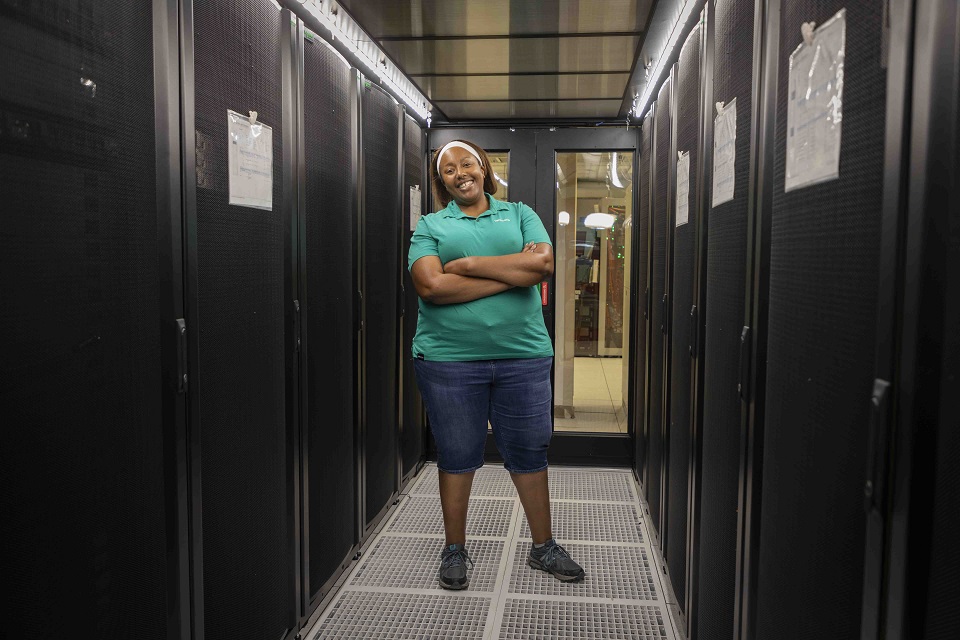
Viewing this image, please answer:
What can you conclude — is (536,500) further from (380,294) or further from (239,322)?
(239,322)

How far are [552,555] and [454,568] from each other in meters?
0.41

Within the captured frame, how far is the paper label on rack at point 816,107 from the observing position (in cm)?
106

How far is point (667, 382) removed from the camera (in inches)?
110

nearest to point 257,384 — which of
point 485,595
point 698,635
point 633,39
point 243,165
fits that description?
point 243,165

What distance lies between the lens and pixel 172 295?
1.47 metres

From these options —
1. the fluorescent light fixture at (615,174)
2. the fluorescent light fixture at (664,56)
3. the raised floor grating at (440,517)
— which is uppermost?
the fluorescent light fixture at (664,56)

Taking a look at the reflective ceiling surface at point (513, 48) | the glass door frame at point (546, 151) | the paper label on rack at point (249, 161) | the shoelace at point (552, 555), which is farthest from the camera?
the glass door frame at point (546, 151)

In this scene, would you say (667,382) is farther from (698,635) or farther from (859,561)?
(859,561)

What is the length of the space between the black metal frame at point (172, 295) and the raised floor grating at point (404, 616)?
38.4 inches

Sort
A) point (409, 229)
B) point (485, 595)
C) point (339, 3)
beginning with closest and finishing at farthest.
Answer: point (339, 3) < point (485, 595) < point (409, 229)

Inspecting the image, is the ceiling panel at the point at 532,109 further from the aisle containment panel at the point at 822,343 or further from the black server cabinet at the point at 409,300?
the aisle containment panel at the point at 822,343

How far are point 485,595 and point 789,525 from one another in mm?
1642

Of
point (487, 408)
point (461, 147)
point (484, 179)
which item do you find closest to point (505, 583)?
point (487, 408)

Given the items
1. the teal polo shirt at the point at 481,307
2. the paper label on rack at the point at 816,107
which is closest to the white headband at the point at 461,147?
the teal polo shirt at the point at 481,307
